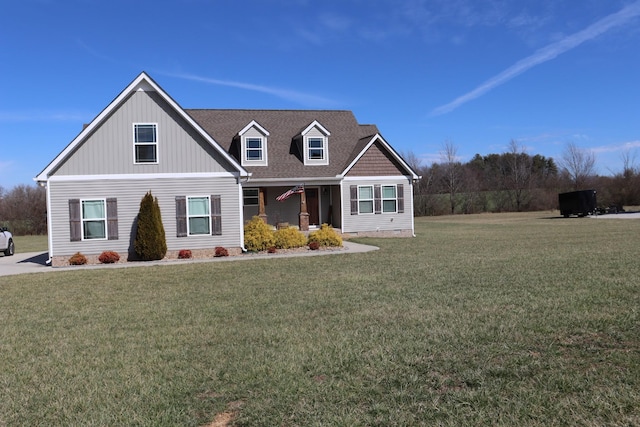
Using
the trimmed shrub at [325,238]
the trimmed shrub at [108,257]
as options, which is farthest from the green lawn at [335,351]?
the trimmed shrub at [325,238]

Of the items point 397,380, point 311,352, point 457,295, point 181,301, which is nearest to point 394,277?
point 457,295

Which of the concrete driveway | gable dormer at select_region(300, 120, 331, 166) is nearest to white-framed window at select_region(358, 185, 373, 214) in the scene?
gable dormer at select_region(300, 120, 331, 166)

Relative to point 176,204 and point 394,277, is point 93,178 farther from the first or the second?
point 394,277

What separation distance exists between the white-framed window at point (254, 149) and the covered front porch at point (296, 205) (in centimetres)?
146

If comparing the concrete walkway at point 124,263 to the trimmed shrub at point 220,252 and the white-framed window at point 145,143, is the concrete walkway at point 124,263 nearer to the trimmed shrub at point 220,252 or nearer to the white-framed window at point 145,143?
the trimmed shrub at point 220,252

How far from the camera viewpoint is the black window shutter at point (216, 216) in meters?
19.0

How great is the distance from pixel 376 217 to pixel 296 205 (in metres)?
4.36

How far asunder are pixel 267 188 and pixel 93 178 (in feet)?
32.3

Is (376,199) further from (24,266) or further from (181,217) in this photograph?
(24,266)

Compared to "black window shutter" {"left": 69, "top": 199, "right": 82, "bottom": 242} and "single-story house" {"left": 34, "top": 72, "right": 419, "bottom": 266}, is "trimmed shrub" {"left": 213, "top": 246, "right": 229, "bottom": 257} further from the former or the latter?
"black window shutter" {"left": 69, "top": 199, "right": 82, "bottom": 242}

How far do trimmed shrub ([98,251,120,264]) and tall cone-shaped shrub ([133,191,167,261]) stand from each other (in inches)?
29.4

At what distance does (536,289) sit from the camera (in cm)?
929

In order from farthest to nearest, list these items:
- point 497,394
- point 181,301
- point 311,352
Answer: point 181,301, point 311,352, point 497,394

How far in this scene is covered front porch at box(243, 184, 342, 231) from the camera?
25047 mm
